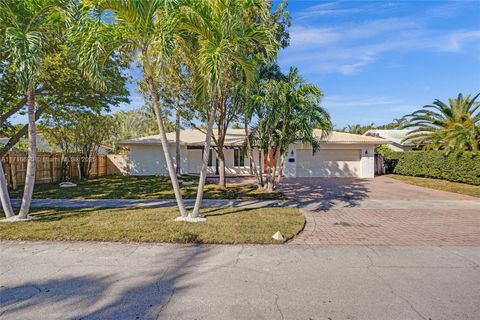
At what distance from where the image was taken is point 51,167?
16297mm

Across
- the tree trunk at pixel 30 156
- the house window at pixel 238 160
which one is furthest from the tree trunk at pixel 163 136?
the house window at pixel 238 160

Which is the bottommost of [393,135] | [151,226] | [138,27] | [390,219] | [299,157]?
[390,219]

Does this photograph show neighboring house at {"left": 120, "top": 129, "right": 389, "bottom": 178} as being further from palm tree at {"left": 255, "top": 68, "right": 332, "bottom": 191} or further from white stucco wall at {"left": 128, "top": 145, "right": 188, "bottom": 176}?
palm tree at {"left": 255, "top": 68, "right": 332, "bottom": 191}

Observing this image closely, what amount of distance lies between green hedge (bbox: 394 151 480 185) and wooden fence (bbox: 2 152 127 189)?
2191 cm

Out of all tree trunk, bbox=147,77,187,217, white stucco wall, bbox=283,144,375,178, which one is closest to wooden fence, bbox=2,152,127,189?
tree trunk, bbox=147,77,187,217

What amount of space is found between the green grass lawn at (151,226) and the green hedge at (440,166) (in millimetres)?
13139

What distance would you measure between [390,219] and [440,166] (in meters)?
13.0

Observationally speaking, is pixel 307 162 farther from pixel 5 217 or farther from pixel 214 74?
pixel 5 217

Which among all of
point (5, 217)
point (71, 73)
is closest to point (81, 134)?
point (71, 73)

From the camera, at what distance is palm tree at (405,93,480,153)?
53.6 ft

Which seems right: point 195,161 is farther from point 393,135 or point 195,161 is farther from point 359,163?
point 393,135

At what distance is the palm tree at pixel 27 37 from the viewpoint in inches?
239

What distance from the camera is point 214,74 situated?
19.3ft

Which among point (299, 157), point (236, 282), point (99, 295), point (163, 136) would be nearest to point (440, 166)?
point (299, 157)
